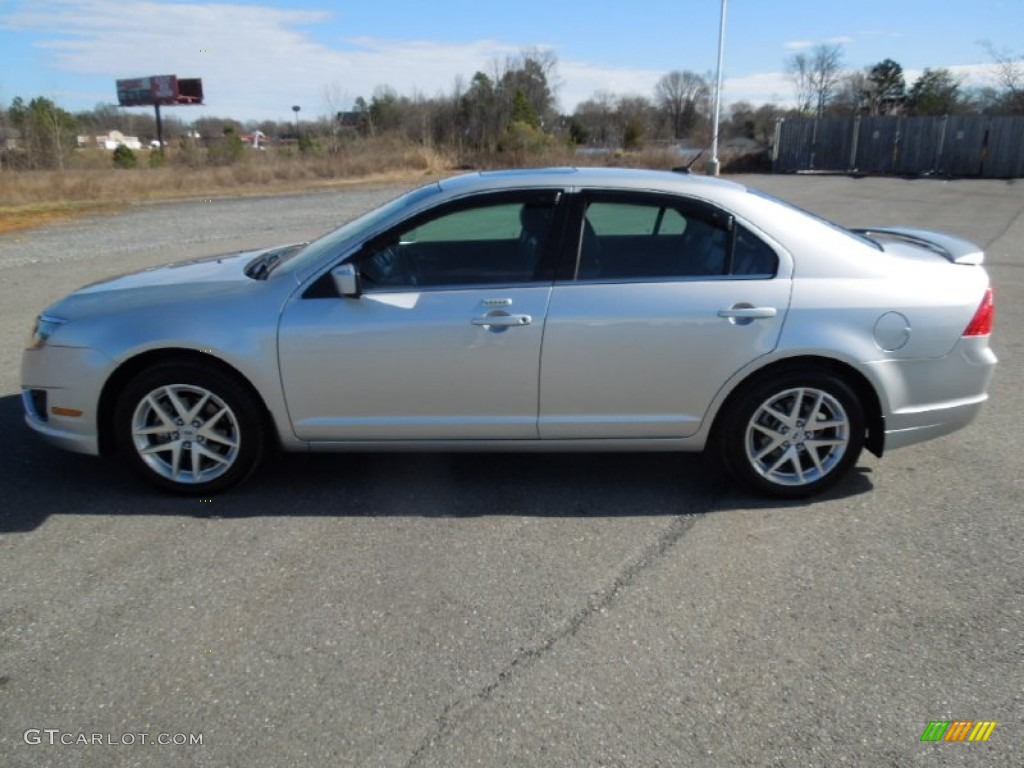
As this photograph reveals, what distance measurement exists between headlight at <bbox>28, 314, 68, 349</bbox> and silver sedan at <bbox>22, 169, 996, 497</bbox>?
0.01 meters

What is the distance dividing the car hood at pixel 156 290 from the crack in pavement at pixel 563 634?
90.3 inches

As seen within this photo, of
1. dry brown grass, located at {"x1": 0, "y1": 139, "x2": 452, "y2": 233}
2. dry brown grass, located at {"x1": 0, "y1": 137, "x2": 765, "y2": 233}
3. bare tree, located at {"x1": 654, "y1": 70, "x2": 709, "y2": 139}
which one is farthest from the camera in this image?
bare tree, located at {"x1": 654, "y1": 70, "x2": 709, "y2": 139}

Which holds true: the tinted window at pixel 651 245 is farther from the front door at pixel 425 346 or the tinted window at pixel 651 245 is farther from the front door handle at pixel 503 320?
the front door handle at pixel 503 320

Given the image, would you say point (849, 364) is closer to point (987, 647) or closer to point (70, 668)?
point (987, 647)

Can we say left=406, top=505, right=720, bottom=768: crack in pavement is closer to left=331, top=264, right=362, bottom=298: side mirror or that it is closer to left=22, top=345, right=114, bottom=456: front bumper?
left=331, top=264, right=362, bottom=298: side mirror

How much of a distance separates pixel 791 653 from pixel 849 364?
64.3 inches

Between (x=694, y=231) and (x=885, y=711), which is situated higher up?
(x=694, y=231)

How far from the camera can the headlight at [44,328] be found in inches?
159

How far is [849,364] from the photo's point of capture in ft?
12.7

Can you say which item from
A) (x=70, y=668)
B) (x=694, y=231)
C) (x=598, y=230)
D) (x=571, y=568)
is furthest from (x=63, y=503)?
(x=694, y=231)

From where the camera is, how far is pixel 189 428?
13.2ft

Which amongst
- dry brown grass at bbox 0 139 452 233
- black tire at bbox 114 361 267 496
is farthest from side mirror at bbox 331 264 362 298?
dry brown grass at bbox 0 139 452 233

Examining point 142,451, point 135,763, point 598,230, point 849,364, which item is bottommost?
point 135,763

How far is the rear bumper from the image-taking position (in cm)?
391
